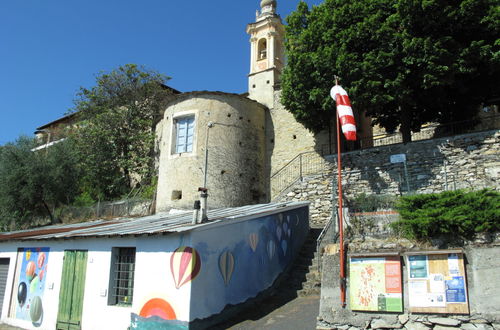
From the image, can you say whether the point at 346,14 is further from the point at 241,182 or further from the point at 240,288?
the point at 240,288

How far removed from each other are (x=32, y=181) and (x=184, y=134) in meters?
9.75

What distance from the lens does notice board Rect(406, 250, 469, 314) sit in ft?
22.5

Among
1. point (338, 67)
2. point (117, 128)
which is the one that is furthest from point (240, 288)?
point (117, 128)

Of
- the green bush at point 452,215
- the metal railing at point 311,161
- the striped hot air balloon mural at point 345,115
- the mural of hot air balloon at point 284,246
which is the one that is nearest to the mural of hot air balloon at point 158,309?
the mural of hot air balloon at point 284,246

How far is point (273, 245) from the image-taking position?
38.8 feet

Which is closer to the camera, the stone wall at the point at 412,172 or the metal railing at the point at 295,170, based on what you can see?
the stone wall at the point at 412,172

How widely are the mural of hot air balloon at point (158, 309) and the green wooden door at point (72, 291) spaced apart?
2579mm

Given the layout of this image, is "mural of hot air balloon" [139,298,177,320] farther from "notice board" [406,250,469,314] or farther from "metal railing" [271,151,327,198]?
"metal railing" [271,151,327,198]

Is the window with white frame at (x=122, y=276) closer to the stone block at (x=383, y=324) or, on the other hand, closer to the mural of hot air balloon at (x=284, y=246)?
the mural of hot air balloon at (x=284, y=246)

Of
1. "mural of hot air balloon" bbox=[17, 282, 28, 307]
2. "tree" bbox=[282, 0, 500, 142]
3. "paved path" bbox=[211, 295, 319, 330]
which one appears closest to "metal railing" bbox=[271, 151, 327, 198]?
"tree" bbox=[282, 0, 500, 142]

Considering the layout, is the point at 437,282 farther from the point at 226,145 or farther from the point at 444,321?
the point at 226,145

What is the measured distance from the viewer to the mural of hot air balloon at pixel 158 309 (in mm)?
8828

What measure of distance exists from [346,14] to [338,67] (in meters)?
2.68

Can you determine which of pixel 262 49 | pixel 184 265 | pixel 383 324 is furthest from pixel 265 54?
pixel 383 324
